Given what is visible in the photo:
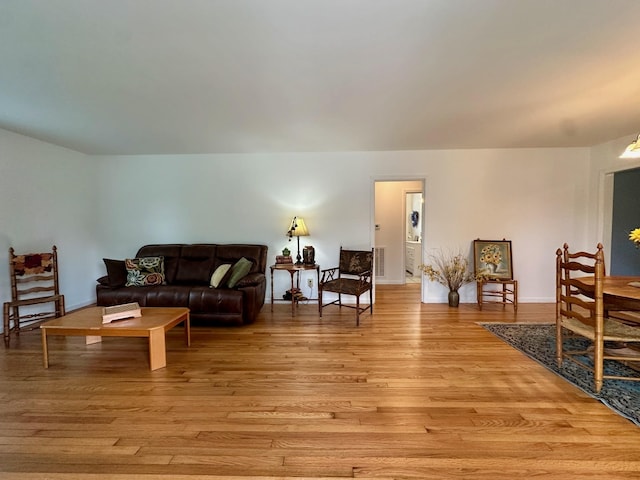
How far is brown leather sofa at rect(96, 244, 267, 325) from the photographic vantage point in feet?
12.0

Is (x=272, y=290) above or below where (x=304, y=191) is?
below

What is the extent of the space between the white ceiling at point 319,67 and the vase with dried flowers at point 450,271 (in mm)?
1895

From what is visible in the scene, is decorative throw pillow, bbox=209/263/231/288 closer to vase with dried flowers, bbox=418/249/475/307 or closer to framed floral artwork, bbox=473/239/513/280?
vase with dried flowers, bbox=418/249/475/307

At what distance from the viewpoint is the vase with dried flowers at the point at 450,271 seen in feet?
15.0

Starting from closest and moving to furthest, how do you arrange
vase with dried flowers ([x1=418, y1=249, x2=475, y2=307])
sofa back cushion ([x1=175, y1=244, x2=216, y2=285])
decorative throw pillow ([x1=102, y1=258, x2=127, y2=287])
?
decorative throw pillow ([x1=102, y1=258, x2=127, y2=287])
sofa back cushion ([x1=175, y1=244, x2=216, y2=285])
vase with dried flowers ([x1=418, y1=249, x2=475, y2=307])

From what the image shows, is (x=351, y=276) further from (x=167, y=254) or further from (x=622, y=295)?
(x=622, y=295)

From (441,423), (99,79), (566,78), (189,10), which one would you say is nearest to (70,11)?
(189,10)

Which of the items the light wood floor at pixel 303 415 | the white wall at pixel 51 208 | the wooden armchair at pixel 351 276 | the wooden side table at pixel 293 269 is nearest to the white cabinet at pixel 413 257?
the wooden armchair at pixel 351 276

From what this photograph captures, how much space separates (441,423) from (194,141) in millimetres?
4189

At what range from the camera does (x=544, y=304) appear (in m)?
4.55

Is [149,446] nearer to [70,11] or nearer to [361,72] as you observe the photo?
[70,11]

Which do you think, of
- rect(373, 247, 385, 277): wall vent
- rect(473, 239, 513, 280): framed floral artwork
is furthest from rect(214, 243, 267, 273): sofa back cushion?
rect(473, 239, 513, 280): framed floral artwork

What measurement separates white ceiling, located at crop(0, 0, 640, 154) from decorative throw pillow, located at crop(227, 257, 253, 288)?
1692 mm

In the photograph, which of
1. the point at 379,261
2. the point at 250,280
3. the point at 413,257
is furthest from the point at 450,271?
the point at 250,280
